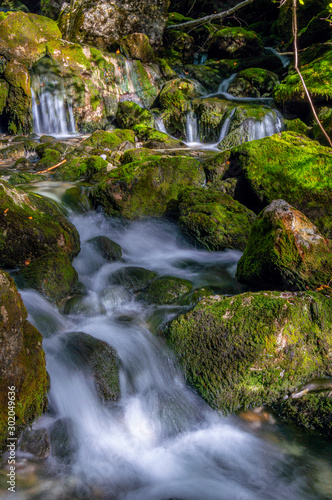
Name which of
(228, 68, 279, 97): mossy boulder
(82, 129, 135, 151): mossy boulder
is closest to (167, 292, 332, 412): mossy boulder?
(82, 129, 135, 151): mossy boulder

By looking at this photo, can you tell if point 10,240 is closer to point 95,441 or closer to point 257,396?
point 95,441

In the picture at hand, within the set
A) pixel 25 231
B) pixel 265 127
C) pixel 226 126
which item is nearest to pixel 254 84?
pixel 226 126

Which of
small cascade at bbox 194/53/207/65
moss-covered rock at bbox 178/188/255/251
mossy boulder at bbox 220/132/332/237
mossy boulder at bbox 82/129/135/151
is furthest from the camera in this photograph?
Result: small cascade at bbox 194/53/207/65

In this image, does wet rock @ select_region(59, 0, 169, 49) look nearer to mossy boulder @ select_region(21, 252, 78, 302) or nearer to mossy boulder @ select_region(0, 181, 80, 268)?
mossy boulder @ select_region(0, 181, 80, 268)

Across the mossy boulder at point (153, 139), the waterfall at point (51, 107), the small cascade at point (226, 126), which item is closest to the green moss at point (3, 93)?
the waterfall at point (51, 107)

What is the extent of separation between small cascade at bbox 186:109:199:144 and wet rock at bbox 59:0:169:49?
6447 millimetres

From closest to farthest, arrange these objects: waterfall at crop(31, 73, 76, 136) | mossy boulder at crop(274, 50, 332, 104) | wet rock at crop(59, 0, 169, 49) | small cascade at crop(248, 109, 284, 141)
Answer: mossy boulder at crop(274, 50, 332, 104) → small cascade at crop(248, 109, 284, 141) → waterfall at crop(31, 73, 76, 136) → wet rock at crop(59, 0, 169, 49)

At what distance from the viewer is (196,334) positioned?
3383mm

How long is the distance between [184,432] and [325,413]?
1.16 meters

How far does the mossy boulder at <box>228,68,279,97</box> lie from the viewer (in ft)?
52.2

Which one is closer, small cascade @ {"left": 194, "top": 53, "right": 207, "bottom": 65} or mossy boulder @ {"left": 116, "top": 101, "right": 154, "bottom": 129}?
mossy boulder @ {"left": 116, "top": 101, "right": 154, "bottom": 129}

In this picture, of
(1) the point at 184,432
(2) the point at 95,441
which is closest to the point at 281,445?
(1) the point at 184,432

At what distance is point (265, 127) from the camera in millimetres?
11766

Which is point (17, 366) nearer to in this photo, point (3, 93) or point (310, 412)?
point (310, 412)
